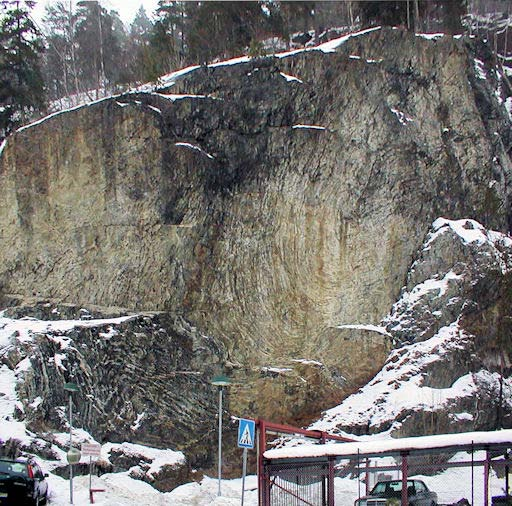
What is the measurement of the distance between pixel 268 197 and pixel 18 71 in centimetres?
1602

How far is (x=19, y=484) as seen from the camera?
18.5m

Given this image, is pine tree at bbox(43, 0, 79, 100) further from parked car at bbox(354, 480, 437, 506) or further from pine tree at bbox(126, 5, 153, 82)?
parked car at bbox(354, 480, 437, 506)

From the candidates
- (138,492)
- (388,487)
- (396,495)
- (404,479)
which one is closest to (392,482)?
(388,487)

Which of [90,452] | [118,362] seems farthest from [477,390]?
[90,452]

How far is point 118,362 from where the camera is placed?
3034cm

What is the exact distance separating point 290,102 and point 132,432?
14.8 m

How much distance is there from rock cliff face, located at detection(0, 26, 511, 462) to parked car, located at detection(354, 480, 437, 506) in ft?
43.6

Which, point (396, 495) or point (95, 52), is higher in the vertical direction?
point (95, 52)

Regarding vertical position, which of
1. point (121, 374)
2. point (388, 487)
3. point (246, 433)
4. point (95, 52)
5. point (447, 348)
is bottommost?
point (388, 487)

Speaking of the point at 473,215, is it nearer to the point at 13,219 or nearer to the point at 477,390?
the point at 477,390

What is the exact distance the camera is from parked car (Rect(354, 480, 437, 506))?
54.6ft

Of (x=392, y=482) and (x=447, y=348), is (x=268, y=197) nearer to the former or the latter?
(x=447, y=348)

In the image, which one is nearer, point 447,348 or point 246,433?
point 246,433

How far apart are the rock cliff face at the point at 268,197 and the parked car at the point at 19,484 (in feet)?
42.2
